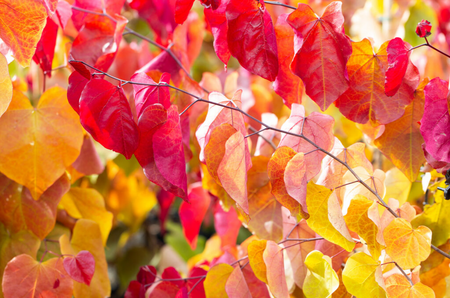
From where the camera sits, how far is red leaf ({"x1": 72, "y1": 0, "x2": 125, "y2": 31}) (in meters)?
0.61

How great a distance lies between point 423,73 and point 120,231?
45.0 inches

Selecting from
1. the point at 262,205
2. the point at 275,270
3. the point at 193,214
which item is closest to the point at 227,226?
the point at 193,214

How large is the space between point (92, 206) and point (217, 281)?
0.94 feet

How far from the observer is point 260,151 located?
658 millimetres

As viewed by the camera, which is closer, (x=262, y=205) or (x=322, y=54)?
(x=322, y=54)

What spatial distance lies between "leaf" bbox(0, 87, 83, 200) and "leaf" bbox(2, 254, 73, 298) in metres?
0.09

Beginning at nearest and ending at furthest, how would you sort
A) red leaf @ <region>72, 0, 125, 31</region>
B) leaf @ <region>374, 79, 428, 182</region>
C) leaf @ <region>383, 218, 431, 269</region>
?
leaf @ <region>383, 218, 431, 269</region>
leaf @ <region>374, 79, 428, 182</region>
red leaf @ <region>72, 0, 125, 31</region>

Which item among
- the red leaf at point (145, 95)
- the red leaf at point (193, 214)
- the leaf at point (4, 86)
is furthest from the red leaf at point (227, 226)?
the leaf at point (4, 86)

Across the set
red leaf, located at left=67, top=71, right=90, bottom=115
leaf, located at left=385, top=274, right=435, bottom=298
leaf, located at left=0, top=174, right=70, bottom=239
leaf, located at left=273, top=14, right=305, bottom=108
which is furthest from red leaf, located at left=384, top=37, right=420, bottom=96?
leaf, located at left=0, top=174, right=70, bottom=239

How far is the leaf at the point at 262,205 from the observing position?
0.59 metres

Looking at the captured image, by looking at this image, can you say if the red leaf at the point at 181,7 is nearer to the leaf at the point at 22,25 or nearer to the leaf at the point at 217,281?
the leaf at the point at 22,25

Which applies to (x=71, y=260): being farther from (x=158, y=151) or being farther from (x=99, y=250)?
(x=158, y=151)

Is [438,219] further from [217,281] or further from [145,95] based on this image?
[145,95]

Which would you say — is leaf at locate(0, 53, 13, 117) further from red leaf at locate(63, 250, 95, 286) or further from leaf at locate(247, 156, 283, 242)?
leaf at locate(247, 156, 283, 242)
